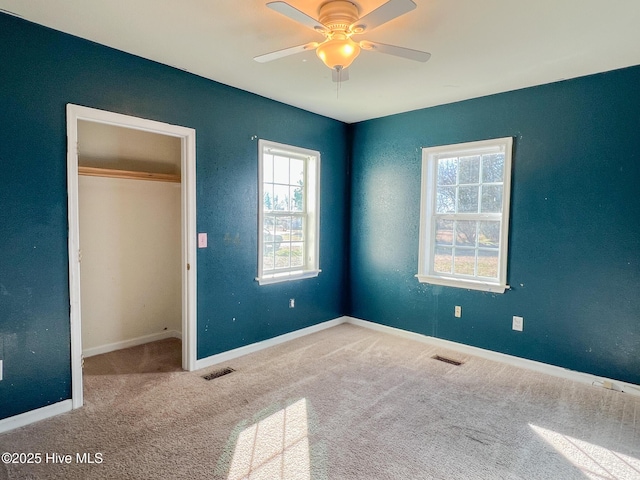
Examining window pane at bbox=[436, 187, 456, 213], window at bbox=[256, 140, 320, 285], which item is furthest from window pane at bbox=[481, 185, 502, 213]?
window at bbox=[256, 140, 320, 285]

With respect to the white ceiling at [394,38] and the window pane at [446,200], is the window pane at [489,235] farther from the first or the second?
the white ceiling at [394,38]

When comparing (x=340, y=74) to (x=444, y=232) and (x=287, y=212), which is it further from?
(x=444, y=232)

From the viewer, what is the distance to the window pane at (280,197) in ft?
13.5

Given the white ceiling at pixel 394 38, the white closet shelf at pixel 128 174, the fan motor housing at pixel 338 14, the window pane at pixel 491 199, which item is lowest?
the window pane at pixel 491 199

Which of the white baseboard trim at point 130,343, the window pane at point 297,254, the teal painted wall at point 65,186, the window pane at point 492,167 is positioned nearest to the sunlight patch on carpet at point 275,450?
the teal painted wall at point 65,186

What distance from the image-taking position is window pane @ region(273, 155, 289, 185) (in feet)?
13.4

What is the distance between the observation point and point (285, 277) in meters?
4.11

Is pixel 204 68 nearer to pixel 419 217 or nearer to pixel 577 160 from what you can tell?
pixel 419 217

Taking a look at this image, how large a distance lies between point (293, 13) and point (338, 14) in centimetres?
37

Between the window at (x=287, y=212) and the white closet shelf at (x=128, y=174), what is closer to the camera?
the white closet shelf at (x=128, y=174)

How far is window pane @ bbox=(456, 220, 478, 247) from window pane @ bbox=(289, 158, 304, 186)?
1.84m

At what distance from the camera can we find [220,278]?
3518 mm

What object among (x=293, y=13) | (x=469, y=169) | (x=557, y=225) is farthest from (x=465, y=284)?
(x=293, y=13)

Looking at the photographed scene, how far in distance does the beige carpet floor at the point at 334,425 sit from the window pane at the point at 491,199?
1522 mm
